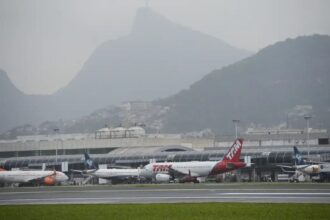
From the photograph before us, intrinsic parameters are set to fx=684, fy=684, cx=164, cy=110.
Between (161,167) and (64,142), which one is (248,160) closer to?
(161,167)

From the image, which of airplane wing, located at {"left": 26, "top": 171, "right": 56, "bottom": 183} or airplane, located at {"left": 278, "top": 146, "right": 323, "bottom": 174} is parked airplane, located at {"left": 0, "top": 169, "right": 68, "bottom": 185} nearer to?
airplane wing, located at {"left": 26, "top": 171, "right": 56, "bottom": 183}

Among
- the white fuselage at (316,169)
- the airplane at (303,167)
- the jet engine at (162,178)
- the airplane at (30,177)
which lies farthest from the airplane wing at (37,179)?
the white fuselage at (316,169)

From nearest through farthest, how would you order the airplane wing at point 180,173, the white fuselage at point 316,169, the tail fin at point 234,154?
the white fuselage at point 316,169 < the tail fin at point 234,154 < the airplane wing at point 180,173

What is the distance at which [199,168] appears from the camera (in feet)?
331

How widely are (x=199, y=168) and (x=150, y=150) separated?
1762 inches

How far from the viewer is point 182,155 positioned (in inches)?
5069

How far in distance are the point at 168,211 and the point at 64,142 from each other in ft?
402

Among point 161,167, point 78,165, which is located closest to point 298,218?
point 161,167

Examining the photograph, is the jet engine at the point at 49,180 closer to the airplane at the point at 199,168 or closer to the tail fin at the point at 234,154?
the airplane at the point at 199,168

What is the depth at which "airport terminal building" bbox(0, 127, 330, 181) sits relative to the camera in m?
119

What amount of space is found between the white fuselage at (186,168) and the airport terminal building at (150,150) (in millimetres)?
10690

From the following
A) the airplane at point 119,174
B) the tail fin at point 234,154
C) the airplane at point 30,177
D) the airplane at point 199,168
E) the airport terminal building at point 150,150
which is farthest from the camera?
the airport terminal building at point 150,150

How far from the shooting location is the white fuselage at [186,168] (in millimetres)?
100438

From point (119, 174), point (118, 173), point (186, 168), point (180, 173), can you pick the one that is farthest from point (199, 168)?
point (118, 173)
